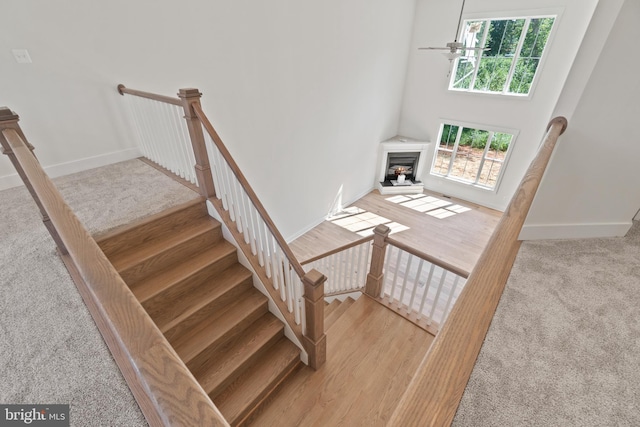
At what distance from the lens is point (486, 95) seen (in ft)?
20.3

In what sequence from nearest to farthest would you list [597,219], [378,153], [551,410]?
[551,410]
[597,219]
[378,153]

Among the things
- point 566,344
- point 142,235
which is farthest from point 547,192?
point 142,235

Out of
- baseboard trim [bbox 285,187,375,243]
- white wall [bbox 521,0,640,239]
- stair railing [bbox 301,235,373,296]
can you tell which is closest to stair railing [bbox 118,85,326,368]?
stair railing [bbox 301,235,373,296]

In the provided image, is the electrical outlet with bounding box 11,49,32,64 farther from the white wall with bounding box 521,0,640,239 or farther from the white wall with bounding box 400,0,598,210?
the white wall with bounding box 400,0,598,210

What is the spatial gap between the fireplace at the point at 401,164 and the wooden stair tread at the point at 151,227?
19.0 feet

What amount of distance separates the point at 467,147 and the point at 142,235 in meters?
7.25

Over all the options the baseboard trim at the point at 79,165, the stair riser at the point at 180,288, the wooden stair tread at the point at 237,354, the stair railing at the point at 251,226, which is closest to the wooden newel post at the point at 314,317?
the stair railing at the point at 251,226

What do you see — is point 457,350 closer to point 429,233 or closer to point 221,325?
point 221,325

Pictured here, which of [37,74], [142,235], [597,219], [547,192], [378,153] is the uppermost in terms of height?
[37,74]

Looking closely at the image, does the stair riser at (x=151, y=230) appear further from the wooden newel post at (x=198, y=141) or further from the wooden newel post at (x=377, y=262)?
the wooden newel post at (x=377, y=262)

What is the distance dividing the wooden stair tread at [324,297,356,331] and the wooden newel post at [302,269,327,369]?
554 millimetres

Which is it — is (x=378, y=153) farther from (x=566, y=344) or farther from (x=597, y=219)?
(x=566, y=344)

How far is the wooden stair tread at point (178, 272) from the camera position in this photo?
82.2 inches

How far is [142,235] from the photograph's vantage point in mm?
2266
